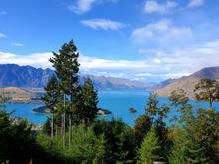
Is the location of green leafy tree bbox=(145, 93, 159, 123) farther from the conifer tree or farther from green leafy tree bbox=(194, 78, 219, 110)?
the conifer tree

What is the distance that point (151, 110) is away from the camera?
108ft

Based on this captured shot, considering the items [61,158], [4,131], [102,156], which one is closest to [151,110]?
[102,156]

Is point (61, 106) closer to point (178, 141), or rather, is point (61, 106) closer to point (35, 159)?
point (35, 159)

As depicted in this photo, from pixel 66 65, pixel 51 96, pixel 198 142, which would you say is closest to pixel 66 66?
pixel 66 65

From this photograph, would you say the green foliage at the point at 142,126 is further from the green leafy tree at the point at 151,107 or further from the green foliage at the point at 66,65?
the green foliage at the point at 66,65

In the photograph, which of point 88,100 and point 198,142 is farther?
point 88,100

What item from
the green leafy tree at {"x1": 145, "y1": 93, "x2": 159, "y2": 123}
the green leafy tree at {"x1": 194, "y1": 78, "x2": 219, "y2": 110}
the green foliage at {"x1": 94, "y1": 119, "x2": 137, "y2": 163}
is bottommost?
the green foliage at {"x1": 94, "y1": 119, "x2": 137, "y2": 163}

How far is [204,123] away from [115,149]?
13.8 meters

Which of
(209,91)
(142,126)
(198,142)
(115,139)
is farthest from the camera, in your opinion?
(142,126)

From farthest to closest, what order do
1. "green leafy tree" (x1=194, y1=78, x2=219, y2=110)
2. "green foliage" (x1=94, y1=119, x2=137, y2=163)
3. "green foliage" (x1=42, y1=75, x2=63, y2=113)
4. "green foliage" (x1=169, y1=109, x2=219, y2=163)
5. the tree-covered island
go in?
1. "green foliage" (x1=42, y1=75, x2=63, y2=113)
2. "green leafy tree" (x1=194, y1=78, x2=219, y2=110)
3. "green foliage" (x1=94, y1=119, x2=137, y2=163)
4. "green foliage" (x1=169, y1=109, x2=219, y2=163)
5. the tree-covered island

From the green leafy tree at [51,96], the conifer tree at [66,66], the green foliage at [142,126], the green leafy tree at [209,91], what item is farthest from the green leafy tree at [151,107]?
the green leafy tree at [51,96]

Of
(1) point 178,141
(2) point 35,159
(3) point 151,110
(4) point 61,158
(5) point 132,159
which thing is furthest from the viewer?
(3) point 151,110

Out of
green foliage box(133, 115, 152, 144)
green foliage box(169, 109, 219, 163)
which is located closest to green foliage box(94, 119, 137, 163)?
green foliage box(133, 115, 152, 144)

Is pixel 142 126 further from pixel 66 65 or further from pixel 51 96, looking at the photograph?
pixel 51 96
